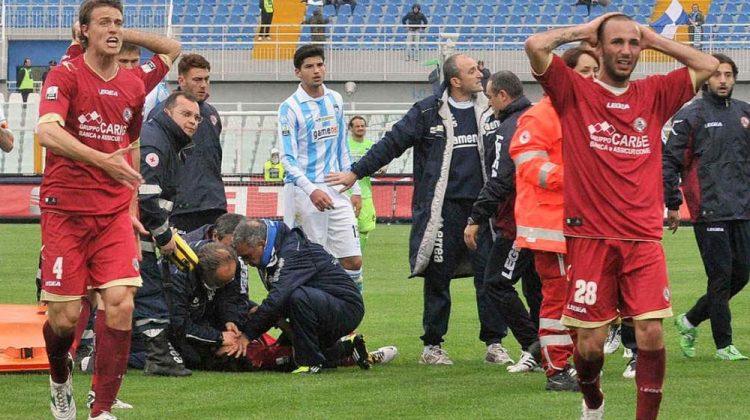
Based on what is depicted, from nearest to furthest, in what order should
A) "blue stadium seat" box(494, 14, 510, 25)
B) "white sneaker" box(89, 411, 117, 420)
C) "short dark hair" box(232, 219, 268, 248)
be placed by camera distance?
"white sneaker" box(89, 411, 117, 420), "short dark hair" box(232, 219, 268, 248), "blue stadium seat" box(494, 14, 510, 25)

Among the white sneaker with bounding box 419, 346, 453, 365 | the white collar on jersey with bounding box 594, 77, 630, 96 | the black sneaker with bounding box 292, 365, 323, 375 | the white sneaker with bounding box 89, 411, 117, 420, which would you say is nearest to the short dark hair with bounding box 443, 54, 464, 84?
the white sneaker with bounding box 419, 346, 453, 365

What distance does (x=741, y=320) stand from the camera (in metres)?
13.0

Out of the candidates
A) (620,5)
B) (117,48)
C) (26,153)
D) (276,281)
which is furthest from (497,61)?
(117,48)

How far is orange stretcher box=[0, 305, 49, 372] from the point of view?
373 inches

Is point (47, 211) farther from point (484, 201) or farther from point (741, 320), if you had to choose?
point (741, 320)

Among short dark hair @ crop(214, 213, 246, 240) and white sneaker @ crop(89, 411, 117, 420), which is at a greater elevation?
short dark hair @ crop(214, 213, 246, 240)

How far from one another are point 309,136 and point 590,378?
4956mm

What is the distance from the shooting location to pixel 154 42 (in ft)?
26.2

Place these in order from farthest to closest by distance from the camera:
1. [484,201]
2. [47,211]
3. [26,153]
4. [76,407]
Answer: [26,153] → [484,201] → [76,407] → [47,211]

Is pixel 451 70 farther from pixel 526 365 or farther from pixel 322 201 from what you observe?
pixel 526 365

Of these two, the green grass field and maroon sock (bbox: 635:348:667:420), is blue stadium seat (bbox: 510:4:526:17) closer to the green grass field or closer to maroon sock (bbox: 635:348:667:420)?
the green grass field

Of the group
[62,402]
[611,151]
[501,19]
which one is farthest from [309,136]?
[501,19]

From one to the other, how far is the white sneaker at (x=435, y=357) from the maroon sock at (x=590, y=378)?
326 cm

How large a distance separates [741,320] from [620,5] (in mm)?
25674
